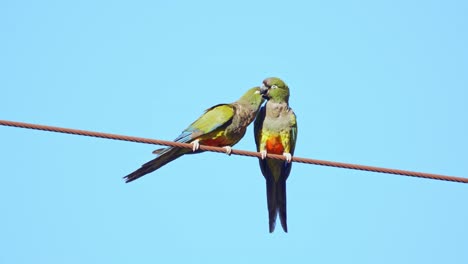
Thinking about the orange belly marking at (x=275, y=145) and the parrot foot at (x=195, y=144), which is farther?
the orange belly marking at (x=275, y=145)

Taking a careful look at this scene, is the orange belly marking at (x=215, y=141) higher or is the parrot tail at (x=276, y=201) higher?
the orange belly marking at (x=215, y=141)

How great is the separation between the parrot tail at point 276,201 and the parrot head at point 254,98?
942 mm

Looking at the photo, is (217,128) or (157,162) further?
(217,128)

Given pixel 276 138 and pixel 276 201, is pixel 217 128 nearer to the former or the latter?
pixel 276 138

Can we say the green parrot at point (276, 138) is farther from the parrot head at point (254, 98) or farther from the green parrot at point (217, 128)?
the green parrot at point (217, 128)

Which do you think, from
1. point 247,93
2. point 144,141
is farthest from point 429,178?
point 247,93

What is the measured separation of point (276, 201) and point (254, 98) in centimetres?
126

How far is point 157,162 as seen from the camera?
8180mm

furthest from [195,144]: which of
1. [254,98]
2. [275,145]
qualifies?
[254,98]

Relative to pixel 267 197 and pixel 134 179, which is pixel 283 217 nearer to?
pixel 267 197

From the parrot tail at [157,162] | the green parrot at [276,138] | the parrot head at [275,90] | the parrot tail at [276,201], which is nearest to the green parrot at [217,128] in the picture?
the parrot tail at [157,162]

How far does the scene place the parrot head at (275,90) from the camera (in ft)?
30.3

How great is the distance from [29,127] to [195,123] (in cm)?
304

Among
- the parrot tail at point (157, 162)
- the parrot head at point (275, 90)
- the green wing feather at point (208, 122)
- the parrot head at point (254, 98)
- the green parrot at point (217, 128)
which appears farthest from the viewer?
the parrot head at point (275, 90)
